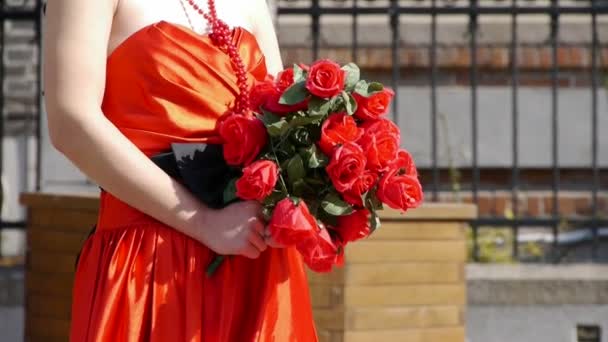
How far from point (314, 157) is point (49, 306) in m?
2.54

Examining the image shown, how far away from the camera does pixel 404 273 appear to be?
4.43m

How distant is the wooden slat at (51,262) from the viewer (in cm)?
466

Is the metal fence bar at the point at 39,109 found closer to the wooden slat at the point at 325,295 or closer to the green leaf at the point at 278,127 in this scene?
the wooden slat at the point at 325,295

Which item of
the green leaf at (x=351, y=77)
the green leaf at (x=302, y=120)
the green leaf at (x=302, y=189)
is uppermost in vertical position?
the green leaf at (x=351, y=77)

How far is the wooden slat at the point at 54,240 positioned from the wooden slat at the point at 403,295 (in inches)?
37.3

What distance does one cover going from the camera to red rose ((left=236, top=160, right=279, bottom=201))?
7.76ft

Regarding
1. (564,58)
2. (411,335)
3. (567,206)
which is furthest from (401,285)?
(564,58)

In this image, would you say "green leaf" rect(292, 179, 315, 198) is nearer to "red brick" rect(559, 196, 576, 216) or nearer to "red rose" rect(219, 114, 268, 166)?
"red rose" rect(219, 114, 268, 166)

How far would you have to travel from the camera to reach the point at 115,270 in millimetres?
2475

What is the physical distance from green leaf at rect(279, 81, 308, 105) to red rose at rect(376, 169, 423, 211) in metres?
0.21

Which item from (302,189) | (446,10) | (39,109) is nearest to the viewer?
(302,189)

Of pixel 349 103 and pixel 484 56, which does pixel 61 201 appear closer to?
pixel 349 103

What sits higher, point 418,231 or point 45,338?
point 418,231

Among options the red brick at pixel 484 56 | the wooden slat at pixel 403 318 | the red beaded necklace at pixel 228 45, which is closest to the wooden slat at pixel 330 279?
the wooden slat at pixel 403 318
